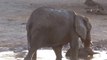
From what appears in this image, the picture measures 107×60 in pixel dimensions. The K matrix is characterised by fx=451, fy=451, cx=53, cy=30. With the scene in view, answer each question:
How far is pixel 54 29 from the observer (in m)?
10.7

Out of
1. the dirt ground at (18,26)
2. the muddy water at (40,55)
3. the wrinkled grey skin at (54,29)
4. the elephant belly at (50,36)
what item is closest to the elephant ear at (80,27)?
the wrinkled grey skin at (54,29)

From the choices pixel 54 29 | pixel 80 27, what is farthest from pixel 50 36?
pixel 80 27

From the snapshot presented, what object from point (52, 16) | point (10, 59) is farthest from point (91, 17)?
point (52, 16)

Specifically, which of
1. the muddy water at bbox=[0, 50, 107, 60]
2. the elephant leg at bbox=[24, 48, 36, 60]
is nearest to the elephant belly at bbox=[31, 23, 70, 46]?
the elephant leg at bbox=[24, 48, 36, 60]

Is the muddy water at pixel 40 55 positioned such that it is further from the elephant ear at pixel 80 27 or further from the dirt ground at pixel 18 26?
the elephant ear at pixel 80 27

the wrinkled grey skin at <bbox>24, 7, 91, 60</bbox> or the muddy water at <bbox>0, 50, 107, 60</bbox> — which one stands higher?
the wrinkled grey skin at <bbox>24, 7, 91, 60</bbox>

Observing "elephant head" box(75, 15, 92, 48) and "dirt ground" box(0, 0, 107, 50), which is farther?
"dirt ground" box(0, 0, 107, 50)

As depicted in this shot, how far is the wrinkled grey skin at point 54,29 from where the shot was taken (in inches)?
411

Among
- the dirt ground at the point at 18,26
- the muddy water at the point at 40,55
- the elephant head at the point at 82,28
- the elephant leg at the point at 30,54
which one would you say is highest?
the elephant head at the point at 82,28

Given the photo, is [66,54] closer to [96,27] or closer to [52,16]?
[52,16]

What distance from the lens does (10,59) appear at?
41.1 ft

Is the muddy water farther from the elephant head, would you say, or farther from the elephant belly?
the elephant belly

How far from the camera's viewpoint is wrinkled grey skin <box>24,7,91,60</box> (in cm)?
1045

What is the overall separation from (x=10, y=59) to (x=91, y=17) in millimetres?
10491
